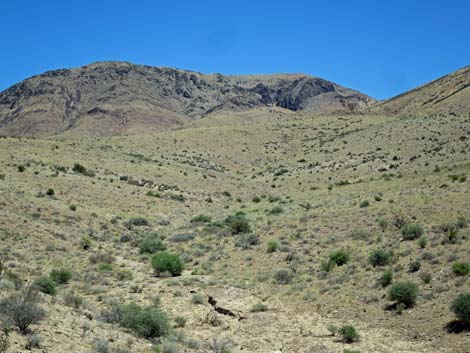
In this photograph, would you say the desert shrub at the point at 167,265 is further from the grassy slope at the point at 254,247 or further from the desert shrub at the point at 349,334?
the desert shrub at the point at 349,334

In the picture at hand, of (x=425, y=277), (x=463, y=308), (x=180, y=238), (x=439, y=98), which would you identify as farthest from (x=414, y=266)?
(x=439, y=98)

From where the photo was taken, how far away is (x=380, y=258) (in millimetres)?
19625

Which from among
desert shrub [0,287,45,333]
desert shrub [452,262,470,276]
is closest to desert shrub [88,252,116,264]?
desert shrub [0,287,45,333]

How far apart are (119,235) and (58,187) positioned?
10.2 m

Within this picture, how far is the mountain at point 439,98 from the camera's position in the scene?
90.8 m

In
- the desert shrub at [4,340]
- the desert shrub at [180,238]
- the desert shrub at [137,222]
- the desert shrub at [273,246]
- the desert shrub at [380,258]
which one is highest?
the desert shrub at [137,222]

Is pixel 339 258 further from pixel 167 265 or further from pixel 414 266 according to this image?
pixel 167 265

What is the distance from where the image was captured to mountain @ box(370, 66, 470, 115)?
90.8 metres

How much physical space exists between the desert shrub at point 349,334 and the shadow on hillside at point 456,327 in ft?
8.10

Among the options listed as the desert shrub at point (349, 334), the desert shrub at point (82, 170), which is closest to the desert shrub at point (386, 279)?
the desert shrub at point (349, 334)

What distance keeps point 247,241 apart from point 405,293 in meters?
12.3

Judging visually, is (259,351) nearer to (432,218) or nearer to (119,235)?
(432,218)

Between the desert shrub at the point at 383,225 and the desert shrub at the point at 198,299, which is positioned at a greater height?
the desert shrub at the point at 383,225

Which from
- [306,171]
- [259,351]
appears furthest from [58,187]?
[306,171]
